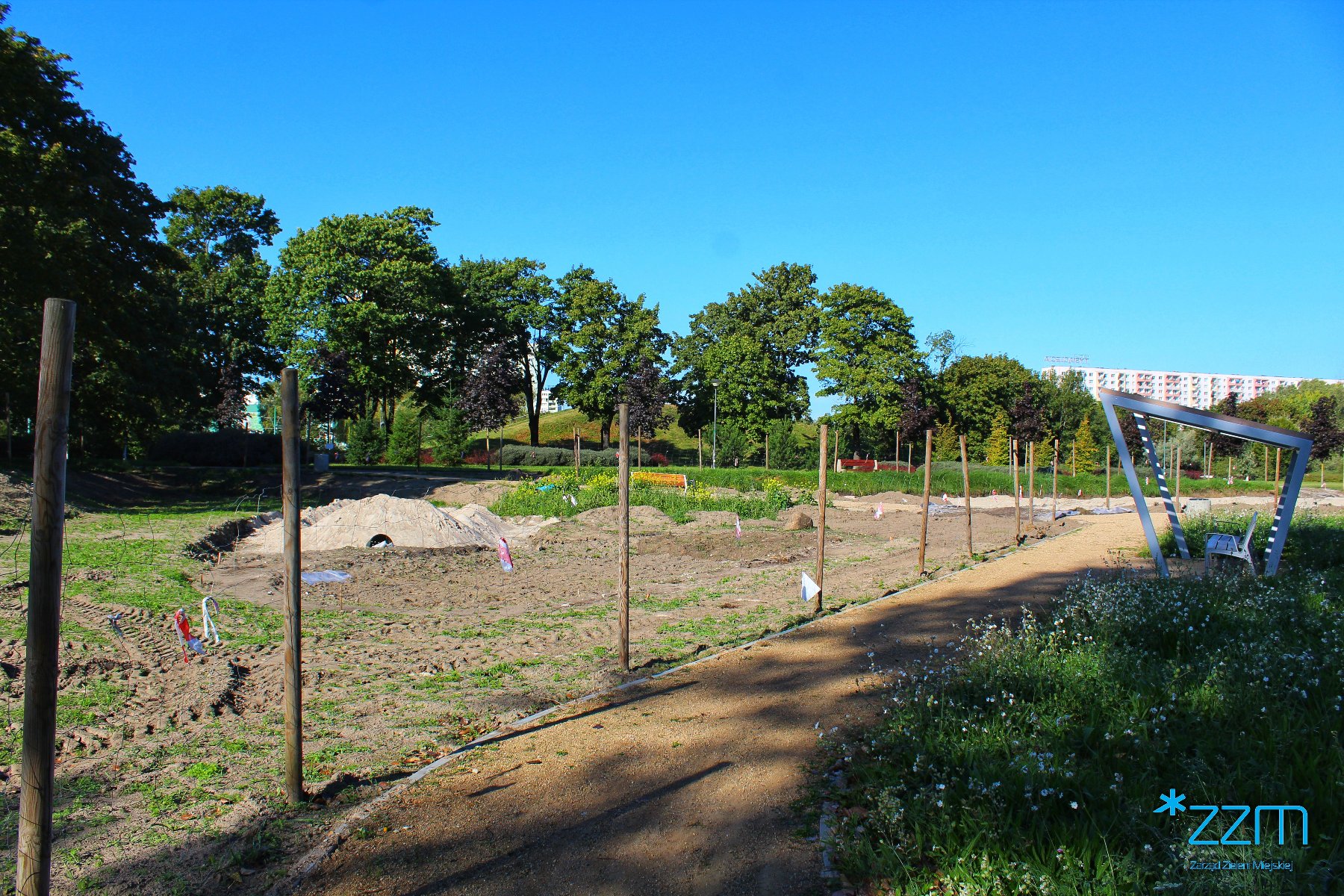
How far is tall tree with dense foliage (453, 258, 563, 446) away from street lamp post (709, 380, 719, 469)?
1059cm

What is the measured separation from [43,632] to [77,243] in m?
21.2

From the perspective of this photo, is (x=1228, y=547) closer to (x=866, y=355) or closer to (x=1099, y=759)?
(x=1099, y=759)

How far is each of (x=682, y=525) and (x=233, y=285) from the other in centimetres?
3002

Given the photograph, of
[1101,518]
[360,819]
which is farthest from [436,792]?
[1101,518]

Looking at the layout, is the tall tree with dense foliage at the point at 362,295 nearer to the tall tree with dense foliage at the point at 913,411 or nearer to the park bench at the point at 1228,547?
the tall tree with dense foliage at the point at 913,411

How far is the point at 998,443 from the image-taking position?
5541 centimetres

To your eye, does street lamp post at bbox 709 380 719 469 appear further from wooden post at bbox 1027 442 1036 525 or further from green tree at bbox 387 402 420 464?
wooden post at bbox 1027 442 1036 525

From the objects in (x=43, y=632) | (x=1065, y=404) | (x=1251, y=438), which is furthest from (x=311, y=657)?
(x=1065, y=404)

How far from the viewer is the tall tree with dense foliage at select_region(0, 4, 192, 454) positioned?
1898cm

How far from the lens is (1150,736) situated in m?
4.54

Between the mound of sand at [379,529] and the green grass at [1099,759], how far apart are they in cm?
1409

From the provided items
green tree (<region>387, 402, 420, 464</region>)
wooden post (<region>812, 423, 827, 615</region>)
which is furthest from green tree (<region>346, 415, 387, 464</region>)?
wooden post (<region>812, 423, 827, 615</region>)

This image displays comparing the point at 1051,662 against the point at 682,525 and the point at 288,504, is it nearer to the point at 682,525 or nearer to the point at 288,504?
the point at 288,504

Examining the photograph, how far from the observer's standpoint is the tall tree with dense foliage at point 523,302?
52.1 m
